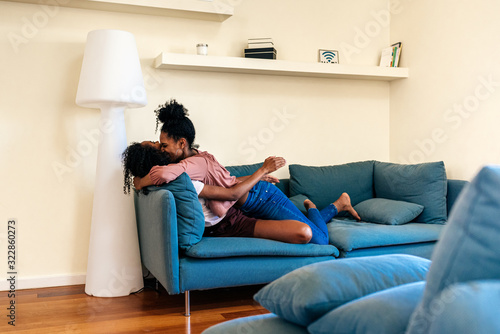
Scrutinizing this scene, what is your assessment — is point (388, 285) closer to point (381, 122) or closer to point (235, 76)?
point (235, 76)

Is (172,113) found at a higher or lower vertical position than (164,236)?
higher

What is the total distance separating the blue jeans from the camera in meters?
3.15

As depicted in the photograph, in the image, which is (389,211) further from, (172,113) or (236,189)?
(172,113)

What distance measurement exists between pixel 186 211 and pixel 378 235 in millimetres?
1245

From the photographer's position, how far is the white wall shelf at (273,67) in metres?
3.67

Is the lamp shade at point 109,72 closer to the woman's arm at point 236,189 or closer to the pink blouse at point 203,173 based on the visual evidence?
the pink blouse at point 203,173

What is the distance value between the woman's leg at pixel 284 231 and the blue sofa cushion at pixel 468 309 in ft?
7.21

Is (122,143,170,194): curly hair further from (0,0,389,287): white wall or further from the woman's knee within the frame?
the woman's knee

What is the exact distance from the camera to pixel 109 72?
3236 mm

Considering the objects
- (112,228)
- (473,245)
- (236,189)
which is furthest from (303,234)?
(473,245)

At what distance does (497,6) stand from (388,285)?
2.98 metres

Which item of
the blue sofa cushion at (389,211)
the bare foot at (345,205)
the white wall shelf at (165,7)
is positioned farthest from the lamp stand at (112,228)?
the blue sofa cushion at (389,211)

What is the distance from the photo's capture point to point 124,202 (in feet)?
11.0

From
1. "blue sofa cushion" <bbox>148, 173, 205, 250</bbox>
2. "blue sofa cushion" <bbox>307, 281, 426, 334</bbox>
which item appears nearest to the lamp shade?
"blue sofa cushion" <bbox>148, 173, 205, 250</bbox>
